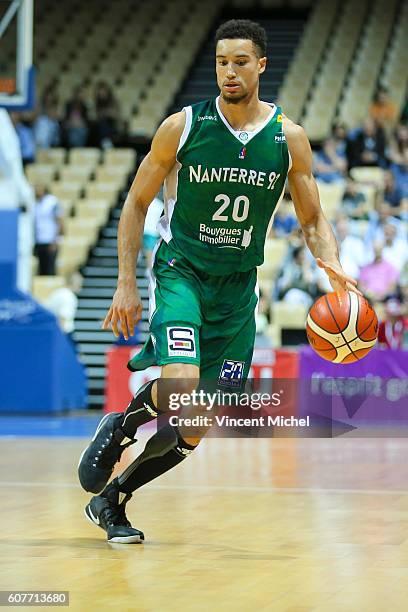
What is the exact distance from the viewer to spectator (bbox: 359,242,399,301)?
50.8ft

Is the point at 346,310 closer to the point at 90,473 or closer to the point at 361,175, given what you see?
the point at 90,473

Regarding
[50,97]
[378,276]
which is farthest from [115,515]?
[50,97]

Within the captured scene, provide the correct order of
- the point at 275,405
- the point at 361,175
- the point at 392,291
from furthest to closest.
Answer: the point at 361,175, the point at 392,291, the point at 275,405

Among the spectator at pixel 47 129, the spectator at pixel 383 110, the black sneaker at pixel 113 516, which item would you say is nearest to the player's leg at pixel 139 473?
the black sneaker at pixel 113 516

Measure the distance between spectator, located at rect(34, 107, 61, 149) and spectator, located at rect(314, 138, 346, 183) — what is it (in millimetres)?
4837

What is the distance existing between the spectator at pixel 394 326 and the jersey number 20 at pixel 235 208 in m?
7.81

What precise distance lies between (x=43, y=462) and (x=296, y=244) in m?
7.12

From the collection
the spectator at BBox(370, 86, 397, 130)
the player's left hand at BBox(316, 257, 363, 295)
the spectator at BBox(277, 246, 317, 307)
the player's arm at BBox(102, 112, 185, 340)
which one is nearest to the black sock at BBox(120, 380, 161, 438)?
the player's arm at BBox(102, 112, 185, 340)

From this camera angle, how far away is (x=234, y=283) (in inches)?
235

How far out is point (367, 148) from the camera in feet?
61.8

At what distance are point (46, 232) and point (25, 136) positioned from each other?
2.87m

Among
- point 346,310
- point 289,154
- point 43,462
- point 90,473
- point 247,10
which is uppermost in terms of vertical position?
point 247,10

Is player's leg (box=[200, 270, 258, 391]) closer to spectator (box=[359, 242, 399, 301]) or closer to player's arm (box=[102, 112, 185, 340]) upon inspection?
player's arm (box=[102, 112, 185, 340])

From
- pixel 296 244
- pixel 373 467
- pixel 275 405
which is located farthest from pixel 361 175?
pixel 275 405
